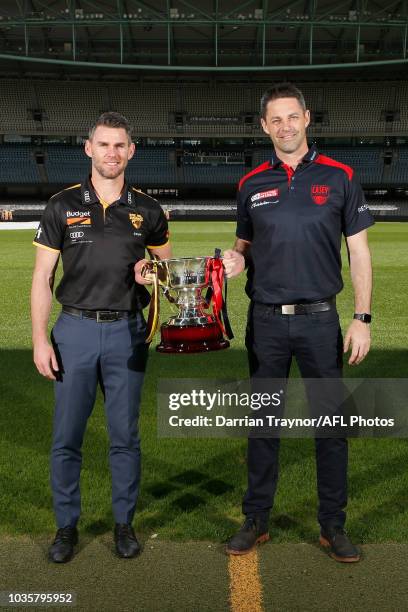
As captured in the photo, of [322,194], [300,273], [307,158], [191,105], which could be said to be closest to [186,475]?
[300,273]

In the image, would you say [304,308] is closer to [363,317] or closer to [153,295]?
[363,317]

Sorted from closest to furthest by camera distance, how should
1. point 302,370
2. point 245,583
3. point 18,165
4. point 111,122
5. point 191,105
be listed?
1. point 245,583
2. point 111,122
3. point 302,370
4. point 18,165
5. point 191,105

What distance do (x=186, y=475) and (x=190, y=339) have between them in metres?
1.45

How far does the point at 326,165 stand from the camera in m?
3.31

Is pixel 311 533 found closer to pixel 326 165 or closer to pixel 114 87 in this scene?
pixel 326 165

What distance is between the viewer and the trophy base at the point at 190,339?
3.17 m

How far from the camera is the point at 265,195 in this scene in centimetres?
333

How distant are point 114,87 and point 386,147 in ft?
63.4

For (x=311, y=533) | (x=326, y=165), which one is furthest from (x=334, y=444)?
(x=326, y=165)

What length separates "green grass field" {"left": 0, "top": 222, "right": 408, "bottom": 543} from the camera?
11.7 ft

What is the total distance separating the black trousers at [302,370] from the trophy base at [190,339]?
10.6 inches

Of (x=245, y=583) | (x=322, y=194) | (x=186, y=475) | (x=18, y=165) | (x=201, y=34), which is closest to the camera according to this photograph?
(x=245, y=583)

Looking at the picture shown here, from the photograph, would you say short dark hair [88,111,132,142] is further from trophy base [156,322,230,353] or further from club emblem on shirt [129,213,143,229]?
trophy base [156,322,230,353]

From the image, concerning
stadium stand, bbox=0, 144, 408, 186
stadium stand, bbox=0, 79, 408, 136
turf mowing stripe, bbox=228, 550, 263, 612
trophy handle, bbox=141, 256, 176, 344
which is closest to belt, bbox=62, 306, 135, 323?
trophy handle, bbox=141, 256, 176, 344
